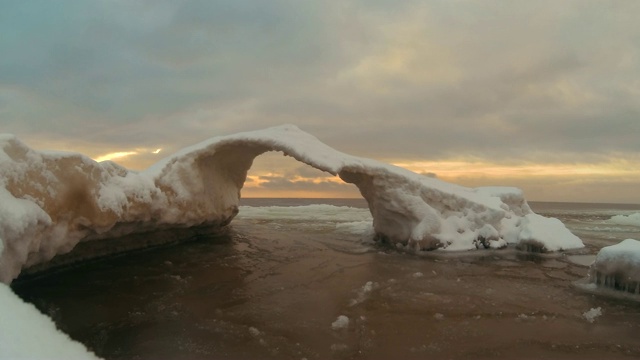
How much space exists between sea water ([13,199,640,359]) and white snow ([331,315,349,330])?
1cm

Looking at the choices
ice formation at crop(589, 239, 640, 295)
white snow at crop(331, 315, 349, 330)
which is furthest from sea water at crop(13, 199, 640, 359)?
ice formation at crop(589, 239, 640, 295)

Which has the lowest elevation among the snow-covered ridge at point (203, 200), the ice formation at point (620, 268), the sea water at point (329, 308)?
the sea water at point (329, 308)

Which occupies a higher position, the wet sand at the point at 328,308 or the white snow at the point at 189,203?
the white snow at the point at 189,203

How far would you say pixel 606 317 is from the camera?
17.5ft

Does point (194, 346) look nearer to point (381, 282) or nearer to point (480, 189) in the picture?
point (381, 282)

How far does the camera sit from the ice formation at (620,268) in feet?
20.7

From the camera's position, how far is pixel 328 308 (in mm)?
5395

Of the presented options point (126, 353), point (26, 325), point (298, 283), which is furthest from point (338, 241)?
point (26, 325)

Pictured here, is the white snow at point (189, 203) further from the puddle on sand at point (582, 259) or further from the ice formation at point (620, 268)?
the ice formation at point (620, 268)

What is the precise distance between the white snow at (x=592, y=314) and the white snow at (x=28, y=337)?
561 centimetres

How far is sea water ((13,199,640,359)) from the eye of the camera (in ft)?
13.8

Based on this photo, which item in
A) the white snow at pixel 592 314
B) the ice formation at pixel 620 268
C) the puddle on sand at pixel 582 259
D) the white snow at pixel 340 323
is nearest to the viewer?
the white snow at pixel 340 323

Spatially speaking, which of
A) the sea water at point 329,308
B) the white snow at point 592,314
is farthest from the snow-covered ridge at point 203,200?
the white snow at point 592,314

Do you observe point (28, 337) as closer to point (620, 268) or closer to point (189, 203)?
point (189, 203)
